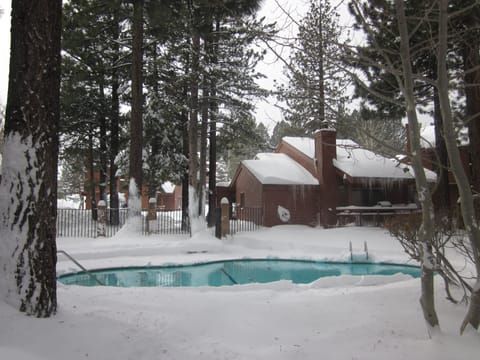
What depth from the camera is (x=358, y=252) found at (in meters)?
13.3

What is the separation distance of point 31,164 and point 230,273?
846 cm

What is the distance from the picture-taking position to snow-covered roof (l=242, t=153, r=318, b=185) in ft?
67.1

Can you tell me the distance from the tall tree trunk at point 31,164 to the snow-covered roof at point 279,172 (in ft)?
53.8

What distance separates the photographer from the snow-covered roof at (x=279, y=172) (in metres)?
20.4

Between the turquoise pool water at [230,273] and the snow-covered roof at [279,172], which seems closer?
the turquoise pool water at [230,273]

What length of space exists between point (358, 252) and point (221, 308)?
952cm

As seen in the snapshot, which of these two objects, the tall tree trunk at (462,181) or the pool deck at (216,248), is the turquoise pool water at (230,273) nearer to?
the pool deck at (216,248)

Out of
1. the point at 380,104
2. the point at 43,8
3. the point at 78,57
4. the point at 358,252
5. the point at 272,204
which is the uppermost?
the point at 78,57

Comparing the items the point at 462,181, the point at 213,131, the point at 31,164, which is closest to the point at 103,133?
the point at 213,131

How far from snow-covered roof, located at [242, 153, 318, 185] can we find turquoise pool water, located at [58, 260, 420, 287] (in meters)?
7.67

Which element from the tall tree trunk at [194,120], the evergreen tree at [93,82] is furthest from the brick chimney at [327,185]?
the evergreen tree at [93,82]

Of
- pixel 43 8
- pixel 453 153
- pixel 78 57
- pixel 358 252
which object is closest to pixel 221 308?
pixel 453 153

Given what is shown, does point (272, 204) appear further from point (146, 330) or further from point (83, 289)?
point (146, 330)

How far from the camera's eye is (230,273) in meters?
11.6
